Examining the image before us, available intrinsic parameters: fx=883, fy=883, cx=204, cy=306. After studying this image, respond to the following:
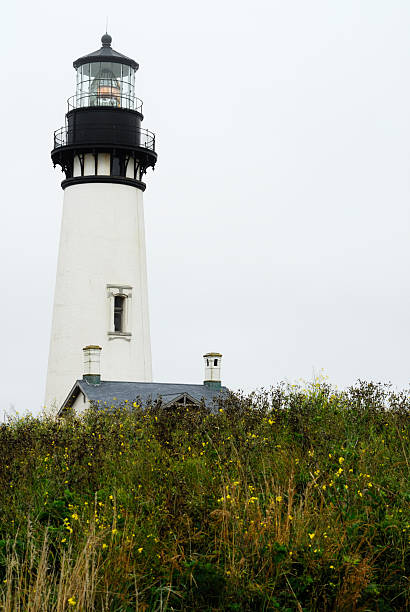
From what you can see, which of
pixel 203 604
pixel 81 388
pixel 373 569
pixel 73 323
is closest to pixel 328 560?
pixel 373 569

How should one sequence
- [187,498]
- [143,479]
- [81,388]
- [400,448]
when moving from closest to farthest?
[187,498] → [143,479] → [400,448] → [81,388]

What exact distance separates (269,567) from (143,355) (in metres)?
23.7

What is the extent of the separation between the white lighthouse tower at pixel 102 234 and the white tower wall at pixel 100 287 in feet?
0.11

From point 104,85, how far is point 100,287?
300 inches

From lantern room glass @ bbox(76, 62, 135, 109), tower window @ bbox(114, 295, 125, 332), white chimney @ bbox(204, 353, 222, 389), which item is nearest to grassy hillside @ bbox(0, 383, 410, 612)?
tower window @ bbox(114, 295, 125, 332)

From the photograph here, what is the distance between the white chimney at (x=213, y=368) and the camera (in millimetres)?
31105

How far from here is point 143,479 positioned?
891 cm

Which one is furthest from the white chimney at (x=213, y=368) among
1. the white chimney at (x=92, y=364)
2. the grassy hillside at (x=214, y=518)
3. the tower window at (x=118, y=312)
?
the grassy hillside at (x=214, y=518)

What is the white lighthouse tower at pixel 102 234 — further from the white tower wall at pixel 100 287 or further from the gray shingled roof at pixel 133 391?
the gray shingled roof at pixel 133 391

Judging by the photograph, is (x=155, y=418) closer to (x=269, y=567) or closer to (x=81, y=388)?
(x=269, y=567)

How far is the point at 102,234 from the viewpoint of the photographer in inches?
1198

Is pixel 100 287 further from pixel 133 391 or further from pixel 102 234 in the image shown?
pixel 133 391

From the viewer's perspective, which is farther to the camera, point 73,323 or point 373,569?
point 73,323

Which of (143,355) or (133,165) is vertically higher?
(133,165)
